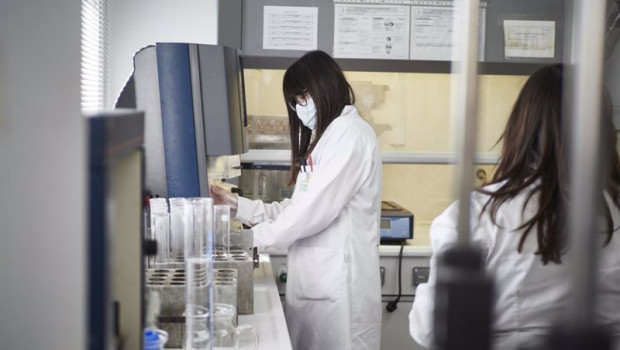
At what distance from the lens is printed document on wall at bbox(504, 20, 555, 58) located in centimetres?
365

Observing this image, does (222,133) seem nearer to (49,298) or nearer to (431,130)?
(49,298)

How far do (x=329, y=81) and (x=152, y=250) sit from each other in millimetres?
1555

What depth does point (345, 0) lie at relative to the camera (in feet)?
11.8

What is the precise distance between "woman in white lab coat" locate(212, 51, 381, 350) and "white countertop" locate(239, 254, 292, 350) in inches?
4.8

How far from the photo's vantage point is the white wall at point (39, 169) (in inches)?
121

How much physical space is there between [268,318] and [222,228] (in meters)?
Answer: 0.32

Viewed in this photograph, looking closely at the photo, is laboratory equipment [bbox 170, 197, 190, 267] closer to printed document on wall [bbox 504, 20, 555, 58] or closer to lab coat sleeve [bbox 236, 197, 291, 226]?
lab coat sleeve [bbox 236, 197, 291, 226]

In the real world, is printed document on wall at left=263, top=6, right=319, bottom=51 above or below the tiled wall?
above

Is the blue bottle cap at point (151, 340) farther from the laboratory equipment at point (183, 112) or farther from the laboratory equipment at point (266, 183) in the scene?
the laboratory equipment at point (266, 183)

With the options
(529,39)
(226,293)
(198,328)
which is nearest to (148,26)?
(529,39)

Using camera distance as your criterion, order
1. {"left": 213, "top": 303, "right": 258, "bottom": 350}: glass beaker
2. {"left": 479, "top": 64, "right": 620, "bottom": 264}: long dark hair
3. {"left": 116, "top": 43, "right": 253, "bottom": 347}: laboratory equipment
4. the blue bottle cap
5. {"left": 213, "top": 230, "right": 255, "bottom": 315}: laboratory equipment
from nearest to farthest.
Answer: the blue bottle cap, {"left": 479, "top": 64, "right": 620, "bottom": 264}: long dark hair, {"left": 213, "top": 303, "right": 258, "bottom": 350}: glass beaker, {"left": 213, "top": 230, "right": 255, "bottom": 315}: laboratory equipment, {"left": 116, "top": 43, "right": 253, "bottom": 347}: laboratory equipment

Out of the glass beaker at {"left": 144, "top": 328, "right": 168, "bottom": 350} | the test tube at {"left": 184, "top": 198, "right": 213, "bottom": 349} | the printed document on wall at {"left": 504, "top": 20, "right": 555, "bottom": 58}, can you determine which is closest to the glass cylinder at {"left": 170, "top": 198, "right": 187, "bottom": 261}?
the test tube at {"left": 184, "top": 198, "right": 213, "bottom": 349}

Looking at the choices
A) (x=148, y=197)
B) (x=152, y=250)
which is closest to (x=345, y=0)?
(x=148, y=197)

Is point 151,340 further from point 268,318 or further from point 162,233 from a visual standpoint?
point 268,318
